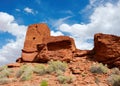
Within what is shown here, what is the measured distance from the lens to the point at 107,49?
84.1 feet

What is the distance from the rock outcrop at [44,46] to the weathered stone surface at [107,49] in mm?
3528

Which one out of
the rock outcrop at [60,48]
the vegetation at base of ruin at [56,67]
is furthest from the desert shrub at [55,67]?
the rock outcrop at [60,48]

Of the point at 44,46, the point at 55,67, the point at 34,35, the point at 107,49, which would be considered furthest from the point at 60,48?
the point at 55,67

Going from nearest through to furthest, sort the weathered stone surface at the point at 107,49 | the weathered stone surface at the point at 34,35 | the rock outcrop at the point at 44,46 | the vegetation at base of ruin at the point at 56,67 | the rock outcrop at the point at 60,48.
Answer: the vegetation at base of ruin at the point at 56,67 → the weathered stone surface at the point at 107,49 → the rock outcrop at the point at 60,48 → the rock outcrop at the point at 44,46 → the weathered stone surface at the point at 34,35

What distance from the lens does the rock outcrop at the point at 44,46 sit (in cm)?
2903

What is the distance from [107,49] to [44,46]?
764 cm

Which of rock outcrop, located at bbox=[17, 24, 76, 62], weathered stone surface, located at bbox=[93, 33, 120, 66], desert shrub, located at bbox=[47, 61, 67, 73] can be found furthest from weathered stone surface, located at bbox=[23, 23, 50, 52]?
desert shrub, located at bbox=[47, 61, 67, 73]

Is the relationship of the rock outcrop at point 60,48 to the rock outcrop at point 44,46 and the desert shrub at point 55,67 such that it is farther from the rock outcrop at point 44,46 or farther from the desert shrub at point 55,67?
the desert shrub at point 55,67

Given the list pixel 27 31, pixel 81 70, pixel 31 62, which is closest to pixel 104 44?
pixel 81 70

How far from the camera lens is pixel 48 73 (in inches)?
869

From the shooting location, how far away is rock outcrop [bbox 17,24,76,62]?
95.2 ft

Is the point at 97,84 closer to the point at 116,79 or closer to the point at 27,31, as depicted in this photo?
the point at 116,79

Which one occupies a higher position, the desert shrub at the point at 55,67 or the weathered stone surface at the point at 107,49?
the weathered stone surface at the point at 107,49

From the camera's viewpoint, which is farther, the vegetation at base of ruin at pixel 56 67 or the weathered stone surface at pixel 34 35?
the weathered stone surface at pixel 34 35
